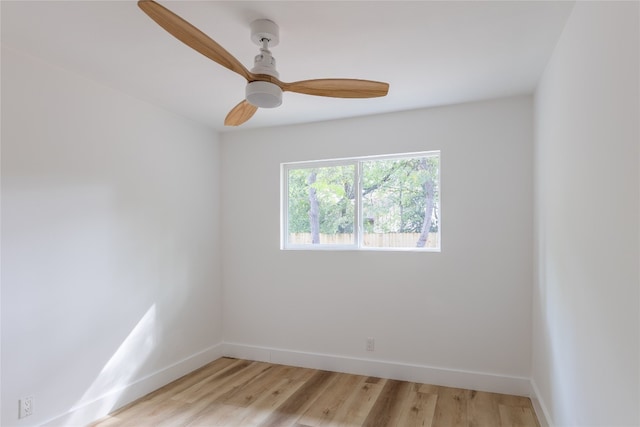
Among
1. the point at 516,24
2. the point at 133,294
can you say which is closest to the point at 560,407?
the point at 516,24

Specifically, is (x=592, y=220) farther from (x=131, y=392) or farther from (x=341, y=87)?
(x=131, y=392)

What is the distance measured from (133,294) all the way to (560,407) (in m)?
2.88

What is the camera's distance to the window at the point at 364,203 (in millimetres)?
3238

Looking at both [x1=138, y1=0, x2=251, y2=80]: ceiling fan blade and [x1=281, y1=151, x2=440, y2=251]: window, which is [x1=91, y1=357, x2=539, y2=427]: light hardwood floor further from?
[x1=138, y1=0, x2=251, y2=80]: ceiling fan blade

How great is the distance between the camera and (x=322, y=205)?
3637 mm

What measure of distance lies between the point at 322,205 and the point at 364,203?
418 mm

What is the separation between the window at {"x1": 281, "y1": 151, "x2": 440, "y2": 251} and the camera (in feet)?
10.6

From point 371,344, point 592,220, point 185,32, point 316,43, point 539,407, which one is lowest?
point 539,407

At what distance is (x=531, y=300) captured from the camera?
2.85 m

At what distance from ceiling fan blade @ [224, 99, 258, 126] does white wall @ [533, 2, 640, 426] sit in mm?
1599

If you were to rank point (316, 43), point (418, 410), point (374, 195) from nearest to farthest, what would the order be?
point (316, 43)
point (418, 410)
point (374, 195)

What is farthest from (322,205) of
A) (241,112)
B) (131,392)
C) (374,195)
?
(131,392)

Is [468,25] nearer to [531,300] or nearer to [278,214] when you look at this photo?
[531,300]

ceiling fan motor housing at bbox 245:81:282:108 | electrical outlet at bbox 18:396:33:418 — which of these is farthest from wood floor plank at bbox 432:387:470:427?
electrical outlet at bbox 18:396:33:418
